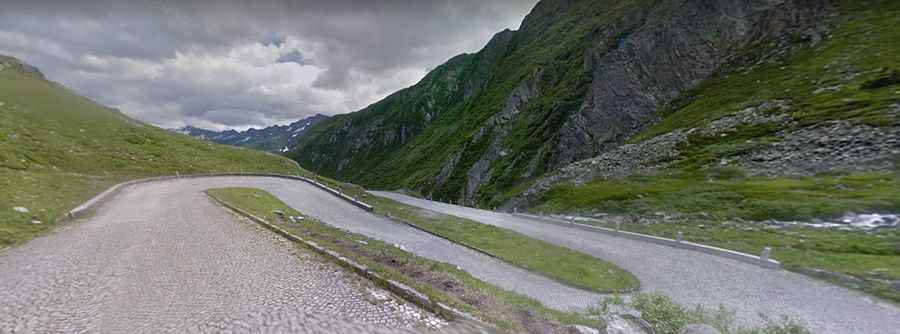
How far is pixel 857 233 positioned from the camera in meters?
21.7

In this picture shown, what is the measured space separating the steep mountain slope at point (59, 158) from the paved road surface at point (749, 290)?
27.6 meters

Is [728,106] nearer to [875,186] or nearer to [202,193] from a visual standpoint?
[875,186]

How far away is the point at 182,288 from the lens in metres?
9.65

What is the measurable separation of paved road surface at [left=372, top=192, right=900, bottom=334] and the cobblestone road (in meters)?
13.1

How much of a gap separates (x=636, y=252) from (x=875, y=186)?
73.6 ft

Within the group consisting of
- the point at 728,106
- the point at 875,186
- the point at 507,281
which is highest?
the point at 728,106

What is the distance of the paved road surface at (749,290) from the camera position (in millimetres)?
12477

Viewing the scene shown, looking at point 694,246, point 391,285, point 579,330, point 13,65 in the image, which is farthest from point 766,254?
point 13,65

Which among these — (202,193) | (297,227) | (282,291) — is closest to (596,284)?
(282,291)

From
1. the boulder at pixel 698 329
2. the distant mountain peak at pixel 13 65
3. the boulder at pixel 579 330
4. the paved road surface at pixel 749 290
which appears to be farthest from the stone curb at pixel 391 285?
the distant mountain peak at pixel 13 65

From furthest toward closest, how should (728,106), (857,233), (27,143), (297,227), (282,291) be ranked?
1. (728,106)
2. (27,143)
3. (857,233)
4. (297,227)
5. (282,291)

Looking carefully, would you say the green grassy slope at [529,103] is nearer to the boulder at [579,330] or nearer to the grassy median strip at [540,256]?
the grassy median strip at [540,256]

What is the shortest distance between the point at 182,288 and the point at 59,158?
1823 inches

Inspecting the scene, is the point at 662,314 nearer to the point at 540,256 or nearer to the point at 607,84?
the point at 540,256
